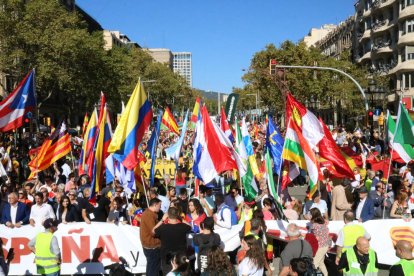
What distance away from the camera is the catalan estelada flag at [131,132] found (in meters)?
10.7

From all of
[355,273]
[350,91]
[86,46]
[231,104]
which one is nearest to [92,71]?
[86,46]

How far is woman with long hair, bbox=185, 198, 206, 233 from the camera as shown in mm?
9219

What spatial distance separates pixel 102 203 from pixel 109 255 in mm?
1255

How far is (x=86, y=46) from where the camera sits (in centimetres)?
4194

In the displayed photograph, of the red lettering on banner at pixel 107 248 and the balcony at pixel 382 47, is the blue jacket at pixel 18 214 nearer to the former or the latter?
the red lettering on banner at pixel 107 248

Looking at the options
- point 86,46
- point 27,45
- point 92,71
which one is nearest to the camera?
point 27,45

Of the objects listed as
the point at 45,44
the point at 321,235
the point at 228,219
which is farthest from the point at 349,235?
the point at 45,44

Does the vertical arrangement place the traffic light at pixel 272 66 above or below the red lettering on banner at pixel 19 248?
above

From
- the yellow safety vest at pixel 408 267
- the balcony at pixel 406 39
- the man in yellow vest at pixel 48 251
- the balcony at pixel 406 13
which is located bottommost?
the man in yellow vest at pixel 48 251

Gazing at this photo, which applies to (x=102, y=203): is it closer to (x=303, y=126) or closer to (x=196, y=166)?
(x=196, y=166)

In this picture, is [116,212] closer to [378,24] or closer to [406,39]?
[406,39]

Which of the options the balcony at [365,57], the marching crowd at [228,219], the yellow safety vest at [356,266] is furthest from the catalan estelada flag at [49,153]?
the balcony at [365,57]

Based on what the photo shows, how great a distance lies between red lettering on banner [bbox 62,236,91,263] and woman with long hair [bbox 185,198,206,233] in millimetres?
1789

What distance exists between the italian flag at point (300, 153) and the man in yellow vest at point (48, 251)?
184 inches
